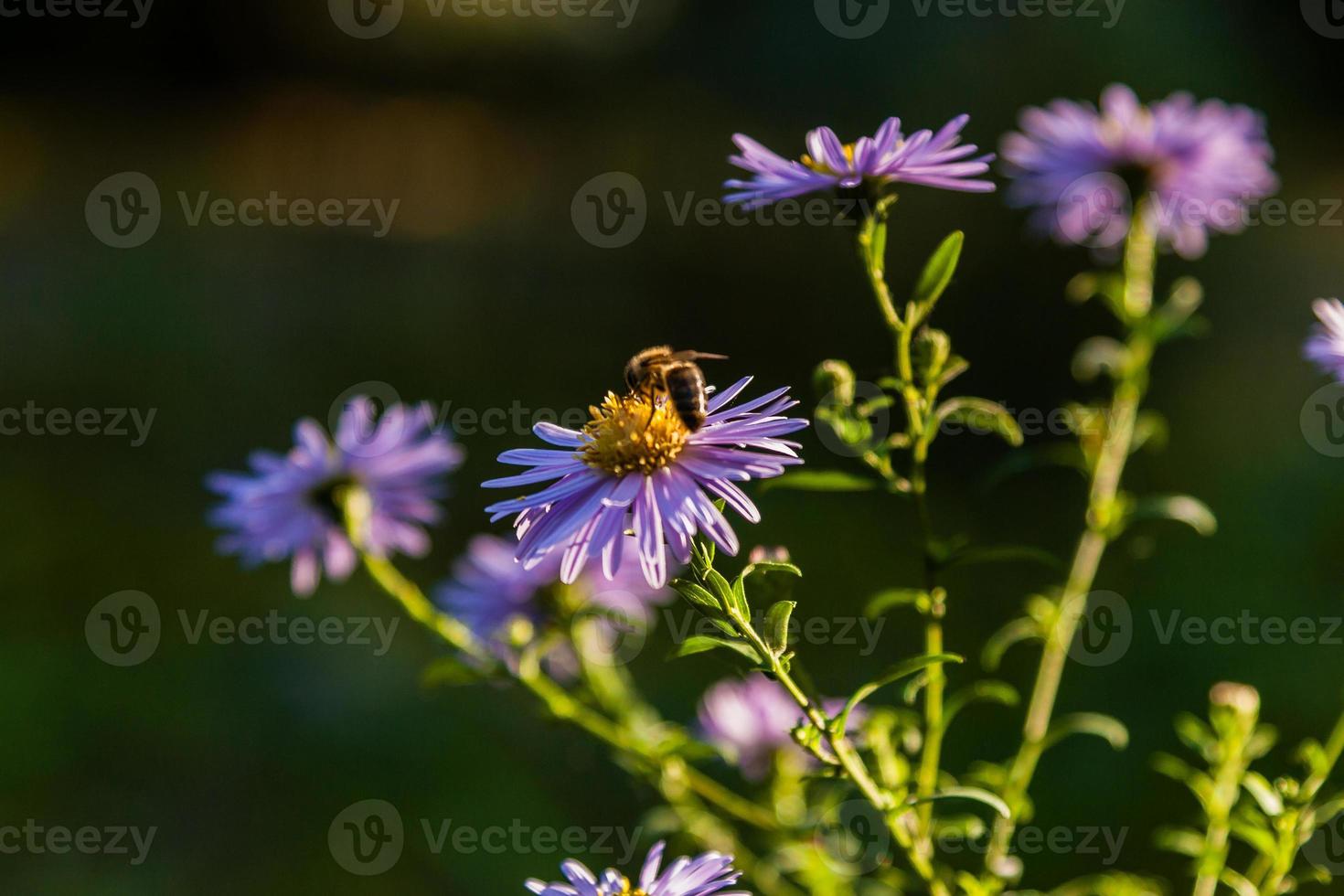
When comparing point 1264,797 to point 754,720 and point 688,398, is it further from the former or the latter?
point 754,720

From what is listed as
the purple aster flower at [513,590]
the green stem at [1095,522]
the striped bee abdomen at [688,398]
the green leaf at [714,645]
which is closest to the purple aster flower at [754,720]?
the purple aster flower at [513,590]

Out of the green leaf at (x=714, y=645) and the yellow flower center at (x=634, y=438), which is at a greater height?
the yellow flower center at (x=634, y=438)

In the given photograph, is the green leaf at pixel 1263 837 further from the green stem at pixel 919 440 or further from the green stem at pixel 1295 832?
the green stem at pixel 919 440

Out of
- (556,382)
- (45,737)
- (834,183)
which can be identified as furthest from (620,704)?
(556,382)

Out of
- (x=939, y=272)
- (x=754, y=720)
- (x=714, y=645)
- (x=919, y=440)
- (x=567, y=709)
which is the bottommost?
(x=754, y=720)

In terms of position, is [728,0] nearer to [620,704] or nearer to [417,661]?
[417,661]

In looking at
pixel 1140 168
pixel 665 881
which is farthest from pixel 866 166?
pixel 1140 168

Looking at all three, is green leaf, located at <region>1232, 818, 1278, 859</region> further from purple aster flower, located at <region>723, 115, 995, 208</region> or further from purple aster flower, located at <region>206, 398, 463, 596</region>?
purple aster flower, located at <region>206, 398, 463, 596</region>

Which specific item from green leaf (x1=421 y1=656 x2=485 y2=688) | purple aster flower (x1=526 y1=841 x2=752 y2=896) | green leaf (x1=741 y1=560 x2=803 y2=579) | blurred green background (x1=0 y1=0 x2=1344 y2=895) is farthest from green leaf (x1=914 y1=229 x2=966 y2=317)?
blurred green background (x1=0 y1=0 x2=1344 y2=895)
